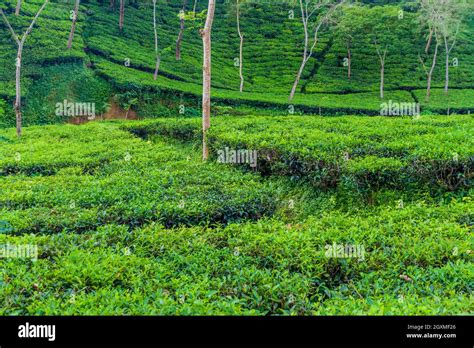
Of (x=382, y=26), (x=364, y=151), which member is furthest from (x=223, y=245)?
(x=382, y=26)

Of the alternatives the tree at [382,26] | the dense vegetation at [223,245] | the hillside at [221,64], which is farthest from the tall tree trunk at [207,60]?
the tree at [382,26]

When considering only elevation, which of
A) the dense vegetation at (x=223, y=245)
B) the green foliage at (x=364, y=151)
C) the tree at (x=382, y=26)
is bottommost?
the dense vegetation at (x=223, y=245)

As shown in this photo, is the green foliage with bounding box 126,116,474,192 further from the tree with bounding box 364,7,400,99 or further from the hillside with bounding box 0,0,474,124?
the tree with bounding box 364,7,400,99

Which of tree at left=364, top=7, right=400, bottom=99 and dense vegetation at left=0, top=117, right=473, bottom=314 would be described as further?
tree at left=364, top=7, right=400, bottom=99

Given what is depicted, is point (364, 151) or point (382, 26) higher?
point (382, 26)

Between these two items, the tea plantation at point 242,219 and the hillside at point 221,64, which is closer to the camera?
the tea plantation at point 242,219

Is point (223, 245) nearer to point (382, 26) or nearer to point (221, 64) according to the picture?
point (382, 26)

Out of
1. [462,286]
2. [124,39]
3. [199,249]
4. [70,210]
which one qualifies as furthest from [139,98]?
[462,286]

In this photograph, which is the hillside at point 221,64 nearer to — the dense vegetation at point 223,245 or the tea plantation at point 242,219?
the tea plantation at point 242,219

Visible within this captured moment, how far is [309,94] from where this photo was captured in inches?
1221

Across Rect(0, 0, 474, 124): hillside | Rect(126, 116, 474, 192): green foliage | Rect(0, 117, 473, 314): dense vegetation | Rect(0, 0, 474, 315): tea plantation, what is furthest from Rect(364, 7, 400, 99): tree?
Rect(0, 117, 473, 314): dense vegetation

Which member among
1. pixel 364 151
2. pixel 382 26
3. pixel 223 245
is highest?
pixel 382 26

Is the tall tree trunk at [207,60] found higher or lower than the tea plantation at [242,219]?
higher

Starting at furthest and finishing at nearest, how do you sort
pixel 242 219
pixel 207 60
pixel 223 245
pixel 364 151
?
pixel 207 60 < pixel 364 151 < pixel 242 219 < pixel 223 245
